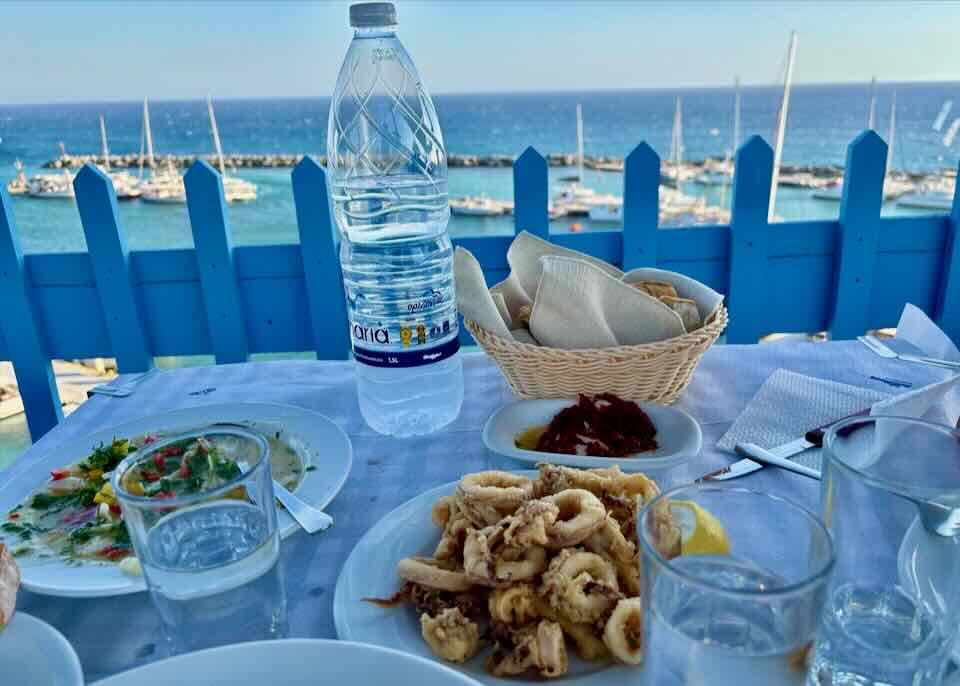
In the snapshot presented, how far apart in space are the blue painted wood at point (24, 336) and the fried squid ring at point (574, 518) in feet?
6.48

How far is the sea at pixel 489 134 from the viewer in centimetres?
2764

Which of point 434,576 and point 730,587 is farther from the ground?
point 730,587

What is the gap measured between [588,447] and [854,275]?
158 cm

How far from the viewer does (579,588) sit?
0.53 meters

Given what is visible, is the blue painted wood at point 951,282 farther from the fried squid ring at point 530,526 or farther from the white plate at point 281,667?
the white plate at point 281,667

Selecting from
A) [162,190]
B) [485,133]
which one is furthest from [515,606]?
[485,133]

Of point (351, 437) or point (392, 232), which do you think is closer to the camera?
point (351, 437)

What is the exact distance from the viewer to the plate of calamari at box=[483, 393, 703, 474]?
89cm

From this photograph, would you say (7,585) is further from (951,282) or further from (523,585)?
(951,282)

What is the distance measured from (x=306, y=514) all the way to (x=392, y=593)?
0.21 meters

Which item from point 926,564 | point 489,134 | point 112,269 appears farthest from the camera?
point 489,134

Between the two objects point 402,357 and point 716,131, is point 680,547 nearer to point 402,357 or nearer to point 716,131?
point 402,357

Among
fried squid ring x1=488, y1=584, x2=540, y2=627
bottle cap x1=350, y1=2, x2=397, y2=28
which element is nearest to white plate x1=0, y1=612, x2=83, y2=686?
fried squid ring x1=488, y1=584, x2=540, y2=627

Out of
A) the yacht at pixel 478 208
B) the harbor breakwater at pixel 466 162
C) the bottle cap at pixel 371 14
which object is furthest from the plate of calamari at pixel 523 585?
the harbor breakwater at pixel 466 162
